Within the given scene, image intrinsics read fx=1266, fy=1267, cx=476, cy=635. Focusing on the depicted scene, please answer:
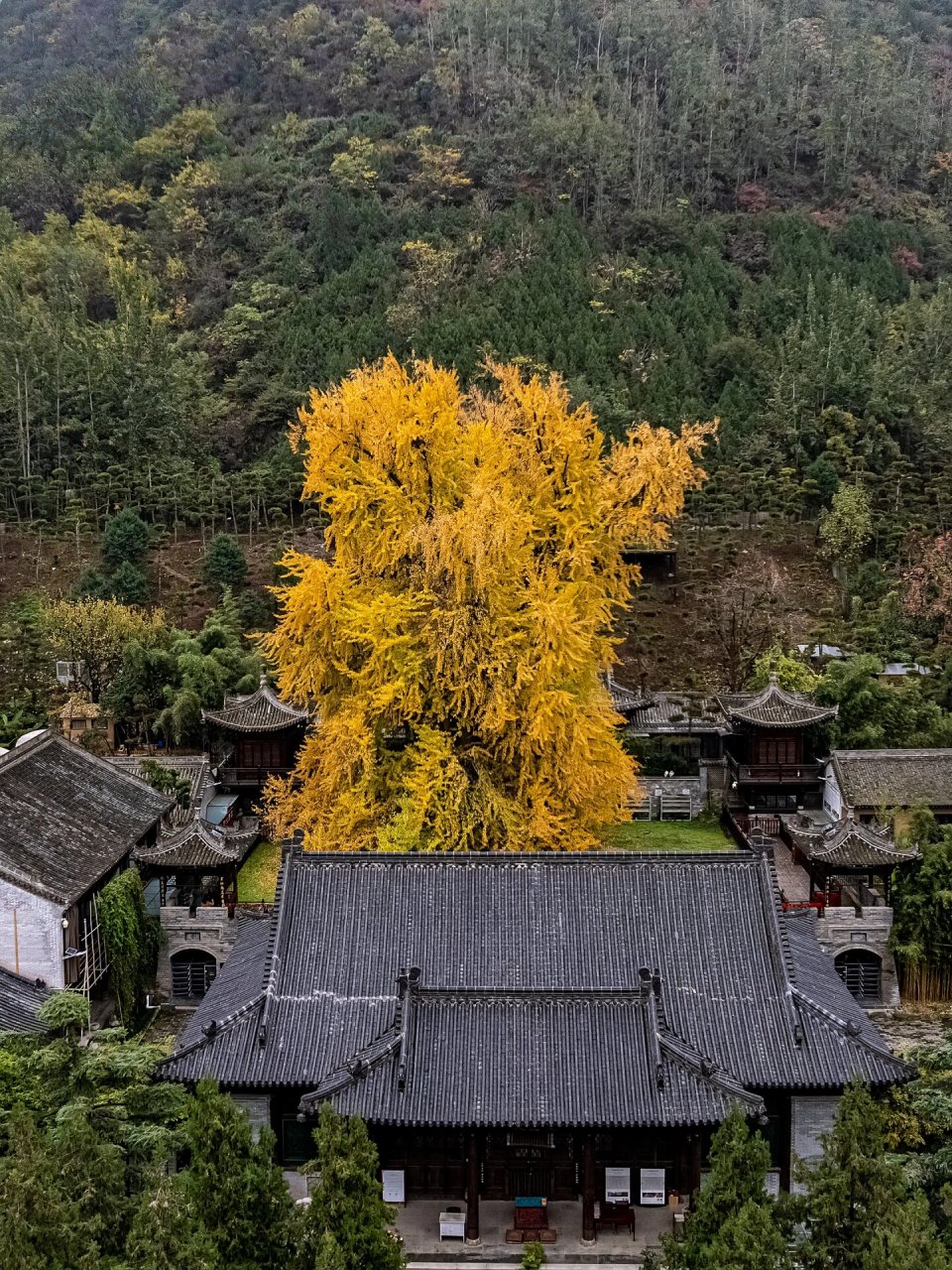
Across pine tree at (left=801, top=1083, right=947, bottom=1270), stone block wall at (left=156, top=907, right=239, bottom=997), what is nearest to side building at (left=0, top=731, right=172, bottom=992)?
stone block wall at (left=156, top=907, right=239, bottom=997)

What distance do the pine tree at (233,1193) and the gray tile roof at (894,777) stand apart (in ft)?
56.4

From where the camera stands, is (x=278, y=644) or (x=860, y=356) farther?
(x=860, y=356)

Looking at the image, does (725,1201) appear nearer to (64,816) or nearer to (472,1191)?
(472,1191)

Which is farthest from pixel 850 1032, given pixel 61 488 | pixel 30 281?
pixel 30 281

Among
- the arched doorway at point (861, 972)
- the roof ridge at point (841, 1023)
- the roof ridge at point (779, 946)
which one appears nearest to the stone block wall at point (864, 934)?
the arched doorway at point (861, 972)

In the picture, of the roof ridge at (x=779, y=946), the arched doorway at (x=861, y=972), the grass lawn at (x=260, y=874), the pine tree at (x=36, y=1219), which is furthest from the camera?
the grass lawn at (x=260, y=874)

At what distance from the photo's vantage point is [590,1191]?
47.1 feet

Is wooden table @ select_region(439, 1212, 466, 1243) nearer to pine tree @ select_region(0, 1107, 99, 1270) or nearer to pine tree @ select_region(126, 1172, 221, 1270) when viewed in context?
pine tree @ select_region(126, 1172, 221, 1270)

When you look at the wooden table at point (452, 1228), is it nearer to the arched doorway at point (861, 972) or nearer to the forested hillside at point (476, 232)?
the arched doorway at point (861, 972)

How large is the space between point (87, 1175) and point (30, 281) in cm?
5239

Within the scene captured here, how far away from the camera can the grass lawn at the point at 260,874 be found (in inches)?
968

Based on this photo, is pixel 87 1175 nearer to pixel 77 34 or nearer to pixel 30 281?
pixel 30 281

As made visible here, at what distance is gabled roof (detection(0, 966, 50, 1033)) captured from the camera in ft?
55.4

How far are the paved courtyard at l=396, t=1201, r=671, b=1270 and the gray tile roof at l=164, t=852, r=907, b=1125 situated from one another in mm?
1664
